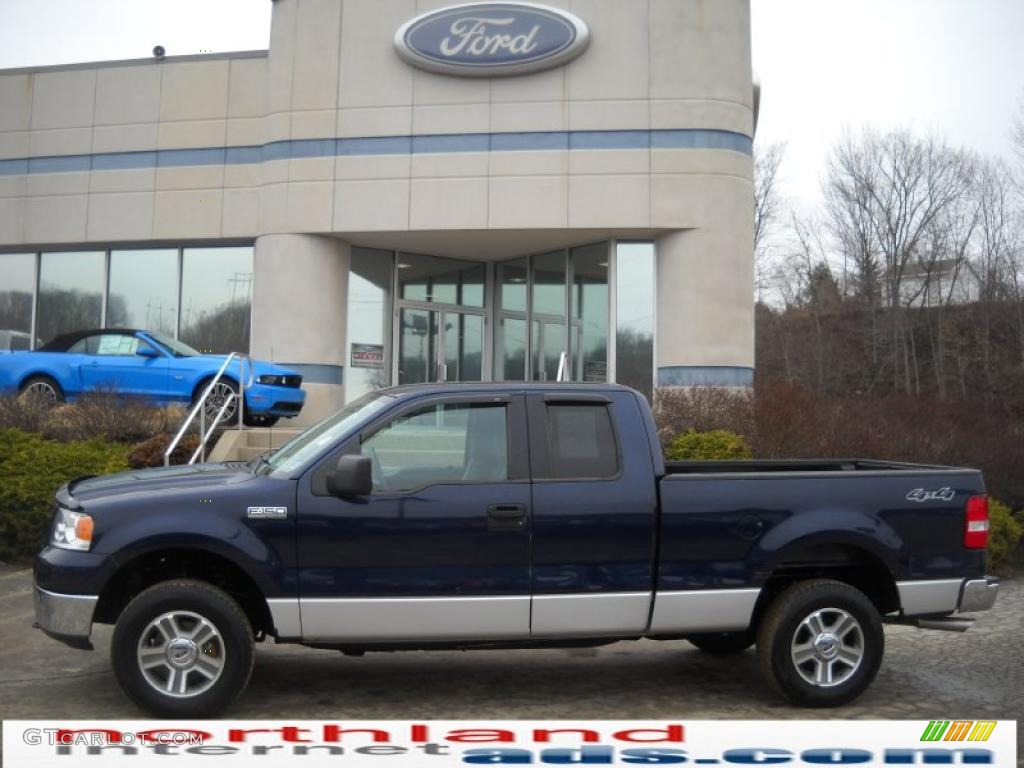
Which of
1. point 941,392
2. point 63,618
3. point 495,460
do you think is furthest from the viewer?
point 941,392

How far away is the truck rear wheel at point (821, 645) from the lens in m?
5.81

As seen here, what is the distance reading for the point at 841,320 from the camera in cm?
4284

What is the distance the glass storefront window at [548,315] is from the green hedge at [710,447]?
7270 mm

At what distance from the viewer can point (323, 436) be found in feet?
19.6

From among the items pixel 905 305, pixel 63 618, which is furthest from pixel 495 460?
pixel 905 305

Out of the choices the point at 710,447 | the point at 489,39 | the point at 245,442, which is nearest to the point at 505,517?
the point at 710,447

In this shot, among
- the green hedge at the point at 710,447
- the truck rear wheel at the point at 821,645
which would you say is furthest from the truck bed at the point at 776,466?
the green hedge at the point at 710,447

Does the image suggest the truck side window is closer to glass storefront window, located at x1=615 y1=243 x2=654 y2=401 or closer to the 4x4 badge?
the 4x4 badge

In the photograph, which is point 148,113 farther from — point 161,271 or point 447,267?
point 447,267

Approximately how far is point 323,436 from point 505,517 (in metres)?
1.21

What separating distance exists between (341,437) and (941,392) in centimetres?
3434

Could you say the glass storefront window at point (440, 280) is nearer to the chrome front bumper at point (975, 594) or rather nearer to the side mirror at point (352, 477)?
the side mirror at point (352, 477)

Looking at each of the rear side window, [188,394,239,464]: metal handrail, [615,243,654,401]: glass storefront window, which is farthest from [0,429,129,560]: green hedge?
[615,243,654,401]: glass storefront window

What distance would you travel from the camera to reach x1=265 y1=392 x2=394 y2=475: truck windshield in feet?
18.9
